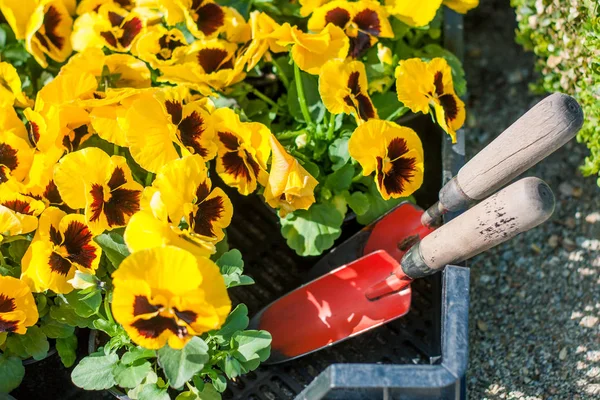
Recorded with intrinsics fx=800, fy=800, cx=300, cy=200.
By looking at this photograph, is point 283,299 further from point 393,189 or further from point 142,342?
point 142,342

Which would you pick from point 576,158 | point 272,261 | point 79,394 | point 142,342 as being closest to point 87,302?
point 142,342

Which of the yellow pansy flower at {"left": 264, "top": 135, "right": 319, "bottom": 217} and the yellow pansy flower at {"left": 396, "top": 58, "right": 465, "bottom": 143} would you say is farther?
the yellow pansy flower at {"left": 396, "top": 58, "right": 465, "bottom": 143}

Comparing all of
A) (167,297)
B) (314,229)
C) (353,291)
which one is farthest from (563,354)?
(167,297)

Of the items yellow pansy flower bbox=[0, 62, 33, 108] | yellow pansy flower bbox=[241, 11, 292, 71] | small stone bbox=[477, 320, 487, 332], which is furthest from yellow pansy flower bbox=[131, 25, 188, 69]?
small stone bbox=[477, 320, 487, 332]

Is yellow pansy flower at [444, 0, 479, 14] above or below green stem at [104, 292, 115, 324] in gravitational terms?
above

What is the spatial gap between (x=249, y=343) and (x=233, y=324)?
52 mm

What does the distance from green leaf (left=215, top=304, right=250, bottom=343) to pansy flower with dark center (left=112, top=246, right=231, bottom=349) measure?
21 centimetres

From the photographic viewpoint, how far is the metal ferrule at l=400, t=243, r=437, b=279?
1483 millimetres

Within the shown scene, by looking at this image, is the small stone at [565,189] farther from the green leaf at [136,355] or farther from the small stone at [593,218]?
the green leaf at [136,355]

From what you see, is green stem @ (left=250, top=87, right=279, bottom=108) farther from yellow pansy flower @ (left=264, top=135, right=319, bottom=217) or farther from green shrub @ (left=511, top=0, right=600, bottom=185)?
green shrub @ (left=511, top=0, right=600, bottom=185)

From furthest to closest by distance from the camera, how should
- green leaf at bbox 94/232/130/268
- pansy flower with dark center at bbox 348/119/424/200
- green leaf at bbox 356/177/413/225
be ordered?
green leaf at bbox 356/177/413/225 < pansy flower with dark center at bbox 348/119/424/200 < green leaf at bbox 94/232/130/268

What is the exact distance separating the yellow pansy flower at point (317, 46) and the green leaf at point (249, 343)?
0.55 m

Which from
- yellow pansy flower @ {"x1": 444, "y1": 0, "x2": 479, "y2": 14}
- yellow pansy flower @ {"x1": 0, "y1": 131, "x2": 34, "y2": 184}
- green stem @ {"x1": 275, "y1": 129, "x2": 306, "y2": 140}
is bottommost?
green stem @ {"x1": 275, "y1": 129, "x2": 306, "y2": 140}

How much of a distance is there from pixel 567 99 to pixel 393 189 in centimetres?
39
